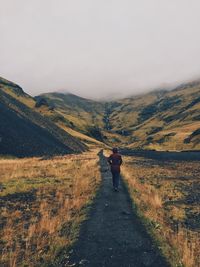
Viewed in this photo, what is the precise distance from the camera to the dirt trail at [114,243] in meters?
12.4

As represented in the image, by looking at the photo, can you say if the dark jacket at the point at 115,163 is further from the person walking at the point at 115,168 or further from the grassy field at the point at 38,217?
the grassy field at the point at 38,217

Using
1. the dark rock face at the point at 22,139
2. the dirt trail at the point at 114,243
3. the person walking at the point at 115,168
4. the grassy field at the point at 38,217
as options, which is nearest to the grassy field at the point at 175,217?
the dirt trail at the point at 114,243

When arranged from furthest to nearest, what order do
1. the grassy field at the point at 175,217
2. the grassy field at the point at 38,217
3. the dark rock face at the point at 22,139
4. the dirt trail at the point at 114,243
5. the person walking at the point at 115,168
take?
the dark rock face at the point at 22,139
the person walking at the point at 115,168
the grassy field at the point at 175,217
the grassy field at the point at 38,217
the dirt trail at the point at 114,243

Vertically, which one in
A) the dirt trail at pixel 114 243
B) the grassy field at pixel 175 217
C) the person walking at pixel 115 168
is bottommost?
the grassy field at pixel 175 217

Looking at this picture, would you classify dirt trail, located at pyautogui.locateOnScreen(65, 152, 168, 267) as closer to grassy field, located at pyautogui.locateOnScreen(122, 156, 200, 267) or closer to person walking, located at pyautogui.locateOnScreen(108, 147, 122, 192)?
grassy field, located at pyautogui.locateOnScreen(122, 156, 200, 267)

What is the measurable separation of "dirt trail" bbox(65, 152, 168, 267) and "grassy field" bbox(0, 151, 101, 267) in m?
0.72

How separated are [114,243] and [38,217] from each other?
279 inches

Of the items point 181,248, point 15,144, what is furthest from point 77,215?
point 15,144

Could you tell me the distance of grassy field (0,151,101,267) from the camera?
13773mm

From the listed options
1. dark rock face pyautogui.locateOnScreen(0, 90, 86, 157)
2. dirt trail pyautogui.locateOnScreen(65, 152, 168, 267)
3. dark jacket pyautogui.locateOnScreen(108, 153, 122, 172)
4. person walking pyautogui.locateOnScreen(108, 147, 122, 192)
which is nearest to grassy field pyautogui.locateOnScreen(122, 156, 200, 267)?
dirt trail pyautogui.locateOnScreen(65, 152, 168, 267)

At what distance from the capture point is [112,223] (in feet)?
57.1

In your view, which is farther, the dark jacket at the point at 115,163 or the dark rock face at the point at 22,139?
the dark rock face at the point at 22,139

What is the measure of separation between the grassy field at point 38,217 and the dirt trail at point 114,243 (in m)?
0.72

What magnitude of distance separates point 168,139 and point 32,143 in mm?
128566
